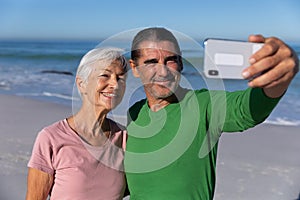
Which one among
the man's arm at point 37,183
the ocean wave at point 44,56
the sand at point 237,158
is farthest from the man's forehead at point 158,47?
the ocean wave at point 44,56

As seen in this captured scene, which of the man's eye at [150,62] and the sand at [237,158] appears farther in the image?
the sand at [237,158]

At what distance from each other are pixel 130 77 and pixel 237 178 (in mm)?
1443

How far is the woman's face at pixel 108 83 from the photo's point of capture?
0.85 metres

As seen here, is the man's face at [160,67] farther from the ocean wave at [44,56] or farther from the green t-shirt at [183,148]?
the ocean wave at [44,56]

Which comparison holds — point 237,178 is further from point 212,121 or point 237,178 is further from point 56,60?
point 56,60

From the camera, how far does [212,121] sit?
2.56 feet

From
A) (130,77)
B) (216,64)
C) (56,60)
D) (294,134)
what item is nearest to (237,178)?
(294,134)

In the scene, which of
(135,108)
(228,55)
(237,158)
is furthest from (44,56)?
(228,55)

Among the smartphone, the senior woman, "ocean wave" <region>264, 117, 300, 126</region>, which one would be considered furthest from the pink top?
"ocean wave" <region>264, 117, 300, 126</region>

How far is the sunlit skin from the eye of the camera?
2.63ft

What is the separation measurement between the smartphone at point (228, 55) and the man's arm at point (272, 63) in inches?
0.7

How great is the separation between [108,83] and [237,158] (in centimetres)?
181

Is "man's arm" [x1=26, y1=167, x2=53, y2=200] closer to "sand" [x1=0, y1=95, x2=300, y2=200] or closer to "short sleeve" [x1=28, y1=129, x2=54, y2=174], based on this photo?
"short sleeve" [x1=28, y1=129, x2=54, y2=174]

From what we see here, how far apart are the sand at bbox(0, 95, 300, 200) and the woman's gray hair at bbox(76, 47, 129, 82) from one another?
1088 mm
